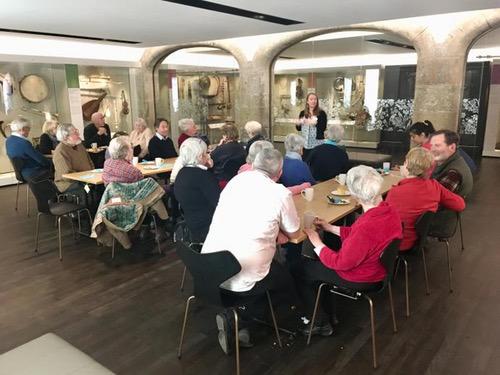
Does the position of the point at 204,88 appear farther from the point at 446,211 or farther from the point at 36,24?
the point at 446,211

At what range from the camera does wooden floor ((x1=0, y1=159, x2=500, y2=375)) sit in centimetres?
261

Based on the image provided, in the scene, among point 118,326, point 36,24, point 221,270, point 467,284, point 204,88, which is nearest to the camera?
point 221,270

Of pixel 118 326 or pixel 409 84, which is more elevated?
pixel 409 84

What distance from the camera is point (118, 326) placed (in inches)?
120

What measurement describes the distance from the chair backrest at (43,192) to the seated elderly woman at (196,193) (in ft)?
5.64

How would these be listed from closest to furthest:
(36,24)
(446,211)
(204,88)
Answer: (446,211) < (36,24) < (204,88)

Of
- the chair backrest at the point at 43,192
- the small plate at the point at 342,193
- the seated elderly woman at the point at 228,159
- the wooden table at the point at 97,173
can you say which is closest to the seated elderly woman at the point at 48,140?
the wooden table at the point at 97,173

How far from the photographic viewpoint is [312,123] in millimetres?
6859

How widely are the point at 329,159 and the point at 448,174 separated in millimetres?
1340

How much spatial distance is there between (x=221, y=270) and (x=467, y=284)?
2.61 meters

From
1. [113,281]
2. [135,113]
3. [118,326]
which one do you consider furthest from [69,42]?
[118,326]

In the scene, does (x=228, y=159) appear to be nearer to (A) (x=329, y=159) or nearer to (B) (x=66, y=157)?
(A) (x=329, y=159)

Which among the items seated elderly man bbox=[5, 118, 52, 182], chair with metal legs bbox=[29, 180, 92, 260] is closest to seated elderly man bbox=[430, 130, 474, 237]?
chair with metal legs bbox=[29, 180, 92, 260]

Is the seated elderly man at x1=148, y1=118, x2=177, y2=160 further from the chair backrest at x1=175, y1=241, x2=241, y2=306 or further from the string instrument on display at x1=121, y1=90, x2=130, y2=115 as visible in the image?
the string instrument on display at x1=121, y1=90, x2=130, y2=115
